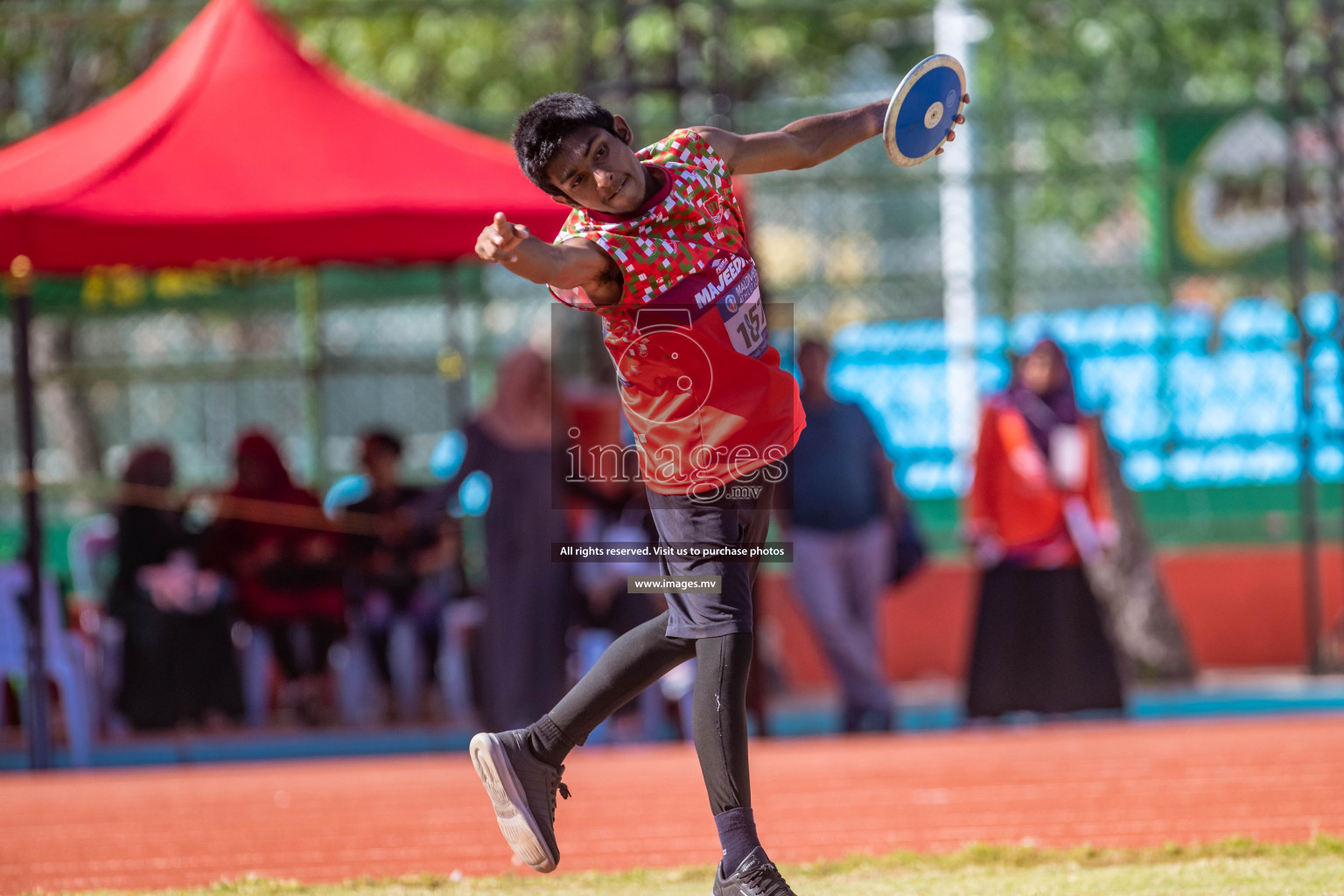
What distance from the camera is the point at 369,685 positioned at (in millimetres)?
8992

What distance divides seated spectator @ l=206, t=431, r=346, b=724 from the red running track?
1510mm

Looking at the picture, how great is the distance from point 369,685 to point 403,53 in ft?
18.7

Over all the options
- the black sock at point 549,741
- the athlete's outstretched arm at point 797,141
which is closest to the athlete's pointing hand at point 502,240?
the athlete's outstretched arm at point 797,141

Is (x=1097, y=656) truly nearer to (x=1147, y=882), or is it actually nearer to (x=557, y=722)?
(x=1147, y=882)

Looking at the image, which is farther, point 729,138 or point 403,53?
point 403,53

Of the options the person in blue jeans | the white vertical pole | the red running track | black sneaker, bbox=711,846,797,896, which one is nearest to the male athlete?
black sneaker, bbox=711,846,797,896

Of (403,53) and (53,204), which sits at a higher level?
(403,53)

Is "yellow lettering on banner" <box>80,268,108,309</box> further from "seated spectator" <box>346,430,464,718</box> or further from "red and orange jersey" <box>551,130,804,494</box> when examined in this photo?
"red and orange jersey" <box>551,130,804,494</box>

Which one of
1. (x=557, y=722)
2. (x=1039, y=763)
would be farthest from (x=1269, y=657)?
(x=557, y=722)

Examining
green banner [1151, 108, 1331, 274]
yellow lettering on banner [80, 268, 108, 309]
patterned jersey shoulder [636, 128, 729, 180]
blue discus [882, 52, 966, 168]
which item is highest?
green banner [1151, 108, 1331, 274]

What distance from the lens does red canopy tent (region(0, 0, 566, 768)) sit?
6793mm

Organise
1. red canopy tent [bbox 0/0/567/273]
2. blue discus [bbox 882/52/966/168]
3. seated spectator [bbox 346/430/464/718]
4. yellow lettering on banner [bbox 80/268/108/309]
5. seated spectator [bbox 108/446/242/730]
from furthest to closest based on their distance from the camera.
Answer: yellow lettering on banner [bbox 80/268/108/309] → seated spectator [bbox 346/430/464/718] → seated spectator [bbox 108/446/242/730] → red canopy tent [bbox 0/0/567/273] → blue discus [bbox 882/52/966/168]

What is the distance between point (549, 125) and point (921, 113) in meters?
0.95

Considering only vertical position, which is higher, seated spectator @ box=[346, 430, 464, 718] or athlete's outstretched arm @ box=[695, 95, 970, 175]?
athlete's outstretched arm @ box=[695, 95, 970, 175]
